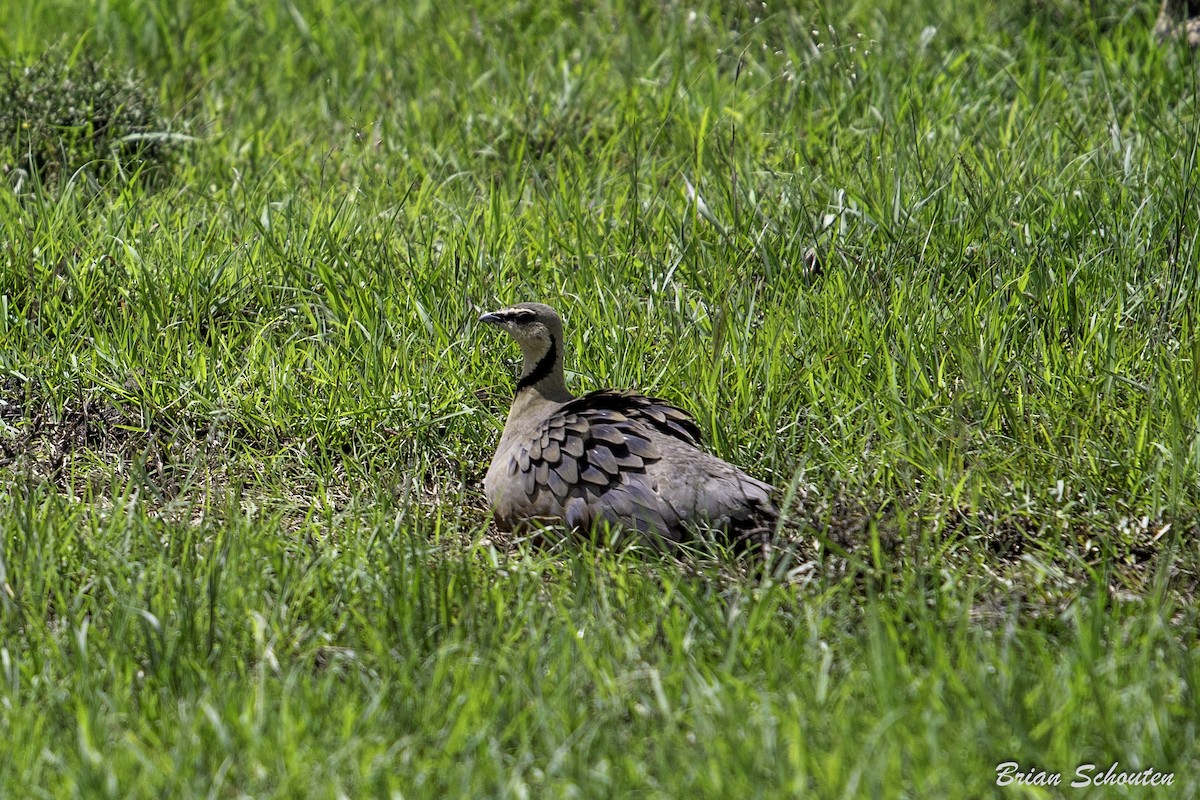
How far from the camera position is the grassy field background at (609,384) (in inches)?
111

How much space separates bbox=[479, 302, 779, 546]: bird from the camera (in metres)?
3.79

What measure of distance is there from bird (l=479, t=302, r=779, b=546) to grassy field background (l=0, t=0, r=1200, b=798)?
0.13 m

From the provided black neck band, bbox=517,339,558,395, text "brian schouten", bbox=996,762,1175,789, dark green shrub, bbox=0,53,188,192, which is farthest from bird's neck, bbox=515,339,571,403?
dark green shrub, bbox=0,53,188,192

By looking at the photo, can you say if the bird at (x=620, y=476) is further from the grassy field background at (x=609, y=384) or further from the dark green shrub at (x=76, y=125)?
the dark green shrub at (x=76, y=125)

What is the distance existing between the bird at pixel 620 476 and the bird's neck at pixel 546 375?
7 centimetres

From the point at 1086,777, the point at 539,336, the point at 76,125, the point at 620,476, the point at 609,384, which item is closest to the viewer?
the point at 1086,777

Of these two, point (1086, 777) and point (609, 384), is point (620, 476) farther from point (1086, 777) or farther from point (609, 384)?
point (1086, 777)

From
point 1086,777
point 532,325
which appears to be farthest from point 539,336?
point 1086,777

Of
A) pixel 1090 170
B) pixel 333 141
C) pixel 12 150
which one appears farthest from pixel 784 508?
pixel 12 150

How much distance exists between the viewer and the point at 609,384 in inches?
181

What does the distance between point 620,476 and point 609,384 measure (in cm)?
73

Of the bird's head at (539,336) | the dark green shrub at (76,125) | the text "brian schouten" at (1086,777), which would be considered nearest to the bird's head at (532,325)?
the bird's head at (539,336)

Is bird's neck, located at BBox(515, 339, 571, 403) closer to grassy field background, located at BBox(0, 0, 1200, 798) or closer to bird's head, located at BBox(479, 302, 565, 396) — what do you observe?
bird's head, located at BBox(479, 302, 565, 396)

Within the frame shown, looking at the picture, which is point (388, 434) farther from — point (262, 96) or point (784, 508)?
point (262, 96)
